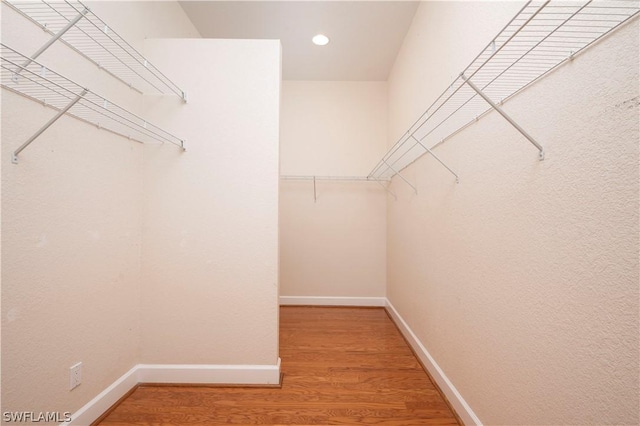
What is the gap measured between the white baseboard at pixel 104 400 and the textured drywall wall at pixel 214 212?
0.12 m

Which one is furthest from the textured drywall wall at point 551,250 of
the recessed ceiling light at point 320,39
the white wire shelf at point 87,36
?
the white wire shelf at point 87,36

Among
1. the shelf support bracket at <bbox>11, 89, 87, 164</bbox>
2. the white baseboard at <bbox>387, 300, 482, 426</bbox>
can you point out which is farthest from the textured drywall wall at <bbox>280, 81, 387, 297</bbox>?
the shelf support bracket at <bbox>11, 89, 87, 164</bbox>

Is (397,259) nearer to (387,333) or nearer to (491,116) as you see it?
(387,333)

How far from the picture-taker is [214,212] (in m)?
1.70

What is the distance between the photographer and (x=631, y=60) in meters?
0.65

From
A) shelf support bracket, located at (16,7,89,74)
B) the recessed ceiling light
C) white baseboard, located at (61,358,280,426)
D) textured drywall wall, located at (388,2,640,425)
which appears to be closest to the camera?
textured drywall wall, located at (388,2,640,425)

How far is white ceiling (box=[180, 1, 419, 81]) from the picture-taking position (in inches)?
83.0

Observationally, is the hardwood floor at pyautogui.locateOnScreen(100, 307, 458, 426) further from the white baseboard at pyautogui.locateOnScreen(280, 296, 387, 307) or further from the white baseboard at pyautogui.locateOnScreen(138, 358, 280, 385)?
the white baseboard at pyautogui.locateOnScreen(280, 296, 387, 307)

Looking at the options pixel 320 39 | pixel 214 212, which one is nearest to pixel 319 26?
pixel 320 39

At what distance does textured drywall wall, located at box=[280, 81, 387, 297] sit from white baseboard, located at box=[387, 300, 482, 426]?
36.6 inches

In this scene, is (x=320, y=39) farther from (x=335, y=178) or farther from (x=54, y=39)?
(x=54, y=39)

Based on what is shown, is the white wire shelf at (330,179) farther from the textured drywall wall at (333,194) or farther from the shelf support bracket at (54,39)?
the shelf support bracket at (54,39)

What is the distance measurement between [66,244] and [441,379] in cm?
211

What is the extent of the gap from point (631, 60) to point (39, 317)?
2.12 m
